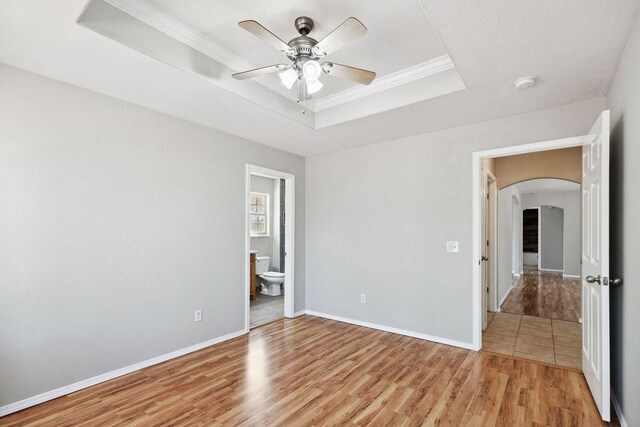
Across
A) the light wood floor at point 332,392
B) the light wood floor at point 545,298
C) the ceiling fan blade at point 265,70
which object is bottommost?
the light wood floor at point 545,298

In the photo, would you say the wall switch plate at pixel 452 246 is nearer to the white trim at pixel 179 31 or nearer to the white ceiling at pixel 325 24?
the white ceiling at pixel 325 24

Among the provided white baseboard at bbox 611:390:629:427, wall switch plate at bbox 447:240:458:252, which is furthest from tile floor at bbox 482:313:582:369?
wall switch plate at bbox 447:240:458:252

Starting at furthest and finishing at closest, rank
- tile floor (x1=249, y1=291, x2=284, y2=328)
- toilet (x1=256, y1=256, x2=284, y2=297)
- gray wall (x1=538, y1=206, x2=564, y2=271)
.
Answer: gray wall (x1=538, y1=206, x2=564, y2=271), toilet (x1=256, y1=256, x2=284, y2=297), tile floor (x1=249, y1=291, x2=284, y2=328)

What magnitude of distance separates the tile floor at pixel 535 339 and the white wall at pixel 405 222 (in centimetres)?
53

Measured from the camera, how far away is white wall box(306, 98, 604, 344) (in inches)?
138

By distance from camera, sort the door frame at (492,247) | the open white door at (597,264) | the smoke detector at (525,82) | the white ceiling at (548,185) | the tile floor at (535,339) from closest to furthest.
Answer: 1. the open white door at (597,264)
2. the smoke detector at (525,82)
3. the tile floor at (535,339)
4. the door frame at (492,247)
5. the white ceiling at (548,185)

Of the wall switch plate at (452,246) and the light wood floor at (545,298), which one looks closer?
the wall switch plate at (452,246)

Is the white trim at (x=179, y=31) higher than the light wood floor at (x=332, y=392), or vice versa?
the white trim at (x=179, y=31)

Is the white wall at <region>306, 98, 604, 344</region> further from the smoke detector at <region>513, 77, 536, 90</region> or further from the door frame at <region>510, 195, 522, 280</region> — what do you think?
the door frame at <region>510, 195, 522, 280</region>

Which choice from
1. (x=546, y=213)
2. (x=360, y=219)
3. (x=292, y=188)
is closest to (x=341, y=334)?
(x=360, y=219)

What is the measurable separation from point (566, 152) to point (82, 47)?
563 centimetres

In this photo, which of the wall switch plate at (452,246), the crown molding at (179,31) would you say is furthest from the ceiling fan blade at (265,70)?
the wall switch plate at (452,246)

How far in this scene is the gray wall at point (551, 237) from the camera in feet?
33.5

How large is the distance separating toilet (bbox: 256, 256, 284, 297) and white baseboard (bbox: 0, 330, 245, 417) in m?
2.27
